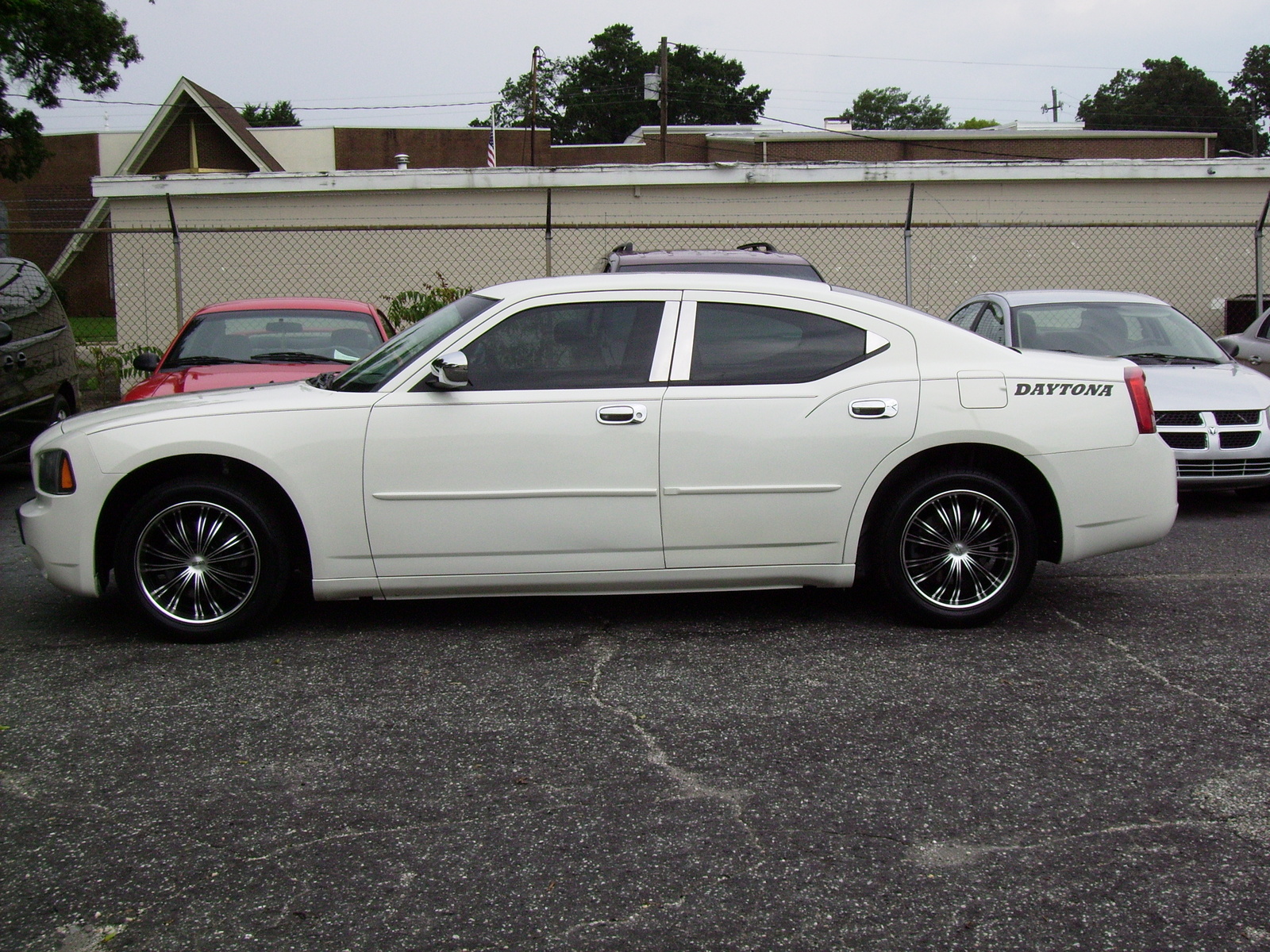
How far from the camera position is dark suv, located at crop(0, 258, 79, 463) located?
29.5 feet

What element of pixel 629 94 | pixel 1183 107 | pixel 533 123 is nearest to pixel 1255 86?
pixel 1183 107

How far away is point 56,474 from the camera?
5.16 meters

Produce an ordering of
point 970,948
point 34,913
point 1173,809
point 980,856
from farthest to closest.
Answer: point 1173,809
point 980,856
point 34,913
point 970,948

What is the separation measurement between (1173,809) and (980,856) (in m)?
0.69

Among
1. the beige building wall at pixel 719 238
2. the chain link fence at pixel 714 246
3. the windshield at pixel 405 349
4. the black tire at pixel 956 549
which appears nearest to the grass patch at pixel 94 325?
the chain link fence at pixel 714 246

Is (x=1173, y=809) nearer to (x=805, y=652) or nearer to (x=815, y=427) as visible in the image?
(x=805, y=652)

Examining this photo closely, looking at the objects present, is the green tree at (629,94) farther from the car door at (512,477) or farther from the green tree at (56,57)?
the car door at (512,477)

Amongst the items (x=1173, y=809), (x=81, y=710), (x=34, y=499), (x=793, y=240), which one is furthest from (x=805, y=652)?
(x=793, y=240)

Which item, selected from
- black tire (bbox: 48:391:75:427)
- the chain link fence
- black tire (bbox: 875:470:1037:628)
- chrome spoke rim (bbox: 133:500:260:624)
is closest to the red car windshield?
black tire (bbox: 48:391:75:427)

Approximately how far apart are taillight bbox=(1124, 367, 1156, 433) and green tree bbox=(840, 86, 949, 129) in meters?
95.2

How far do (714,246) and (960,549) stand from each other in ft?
44.8

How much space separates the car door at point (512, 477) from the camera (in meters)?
5.11

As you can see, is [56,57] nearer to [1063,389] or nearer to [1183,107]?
[1063,389]

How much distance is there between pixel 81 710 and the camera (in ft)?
14.4
